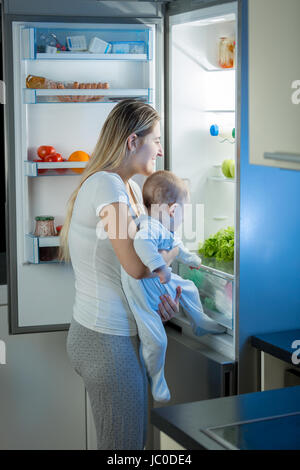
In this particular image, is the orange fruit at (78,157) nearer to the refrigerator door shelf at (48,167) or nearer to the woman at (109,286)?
the refrigerator door shelf at (48,167)

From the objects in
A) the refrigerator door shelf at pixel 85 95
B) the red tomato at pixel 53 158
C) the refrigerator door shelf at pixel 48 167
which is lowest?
the refrigerator door shelf at pixel 48 167

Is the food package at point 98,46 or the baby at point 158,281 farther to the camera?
the food package at point 98,46

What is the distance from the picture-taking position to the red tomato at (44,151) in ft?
8.49

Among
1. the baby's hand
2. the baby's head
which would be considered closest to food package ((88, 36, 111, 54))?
Answer: the baby's head

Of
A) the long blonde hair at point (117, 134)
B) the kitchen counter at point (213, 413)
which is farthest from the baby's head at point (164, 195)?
the kitchen counter at point (213, 413)

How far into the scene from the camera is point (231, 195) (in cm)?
274

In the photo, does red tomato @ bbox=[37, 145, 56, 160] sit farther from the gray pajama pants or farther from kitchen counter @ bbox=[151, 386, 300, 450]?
kitchen counter @ bbox=[151, 386, 300, 450]

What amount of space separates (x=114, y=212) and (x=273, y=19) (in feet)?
2.53

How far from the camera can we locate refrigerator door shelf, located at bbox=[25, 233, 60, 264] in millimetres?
2602

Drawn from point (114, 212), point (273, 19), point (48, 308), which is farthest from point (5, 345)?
point (273, 19)

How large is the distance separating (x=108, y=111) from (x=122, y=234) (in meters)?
0.74

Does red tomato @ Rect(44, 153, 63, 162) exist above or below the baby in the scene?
above

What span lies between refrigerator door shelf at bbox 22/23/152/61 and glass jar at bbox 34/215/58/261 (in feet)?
1.96
